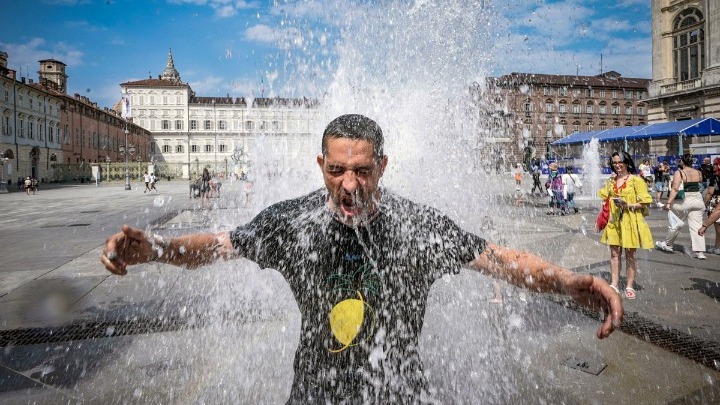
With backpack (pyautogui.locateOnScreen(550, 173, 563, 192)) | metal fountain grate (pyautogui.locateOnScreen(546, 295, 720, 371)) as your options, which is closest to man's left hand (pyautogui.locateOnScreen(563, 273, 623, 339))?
metal fountain grate (pyautogui.locateOnScreen(546, 295, 720, 371))

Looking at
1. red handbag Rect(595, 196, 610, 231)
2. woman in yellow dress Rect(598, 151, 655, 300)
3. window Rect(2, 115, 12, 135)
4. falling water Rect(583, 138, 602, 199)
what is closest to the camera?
woman in yellow dress Rect(598, 151, 655, 300)

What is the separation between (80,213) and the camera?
1595 centimetres

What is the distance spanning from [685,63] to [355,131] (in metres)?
40.4

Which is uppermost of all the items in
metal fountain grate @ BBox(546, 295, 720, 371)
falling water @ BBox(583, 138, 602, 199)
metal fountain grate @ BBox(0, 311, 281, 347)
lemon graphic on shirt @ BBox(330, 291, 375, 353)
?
falling water @ BBox(583, 138, 602, 199)

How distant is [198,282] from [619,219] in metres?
5.62

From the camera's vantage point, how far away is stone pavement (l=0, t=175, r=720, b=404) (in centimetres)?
309

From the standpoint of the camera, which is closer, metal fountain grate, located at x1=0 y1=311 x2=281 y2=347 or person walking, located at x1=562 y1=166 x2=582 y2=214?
metal fountain grate, located at x1=0 y1=311 x2=281 y2=347

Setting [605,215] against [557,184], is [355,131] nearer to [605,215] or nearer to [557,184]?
[605,215]

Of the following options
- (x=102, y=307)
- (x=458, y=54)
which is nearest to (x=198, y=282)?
(x=102, y=307)

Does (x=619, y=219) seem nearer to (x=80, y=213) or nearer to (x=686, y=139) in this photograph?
(x=80, y=213)

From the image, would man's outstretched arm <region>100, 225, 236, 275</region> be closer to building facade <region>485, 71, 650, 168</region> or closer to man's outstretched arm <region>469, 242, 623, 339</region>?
man's outstretched arm <region>469, 242, 623, 339</region>

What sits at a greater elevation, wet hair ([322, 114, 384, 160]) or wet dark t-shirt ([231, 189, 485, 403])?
wet hair ([322, 114, 384, 160])

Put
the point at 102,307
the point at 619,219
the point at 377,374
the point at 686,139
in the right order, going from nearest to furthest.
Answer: the point at 377,374
the point at 102,307
the point at 619,219
the point at 686,139

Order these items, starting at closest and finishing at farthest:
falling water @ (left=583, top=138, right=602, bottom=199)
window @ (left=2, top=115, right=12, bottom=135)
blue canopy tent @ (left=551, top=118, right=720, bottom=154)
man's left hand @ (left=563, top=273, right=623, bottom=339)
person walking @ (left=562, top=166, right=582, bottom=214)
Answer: man's left hand @ (left=563, top=273, right=623, bottom=339) → person walking @ (left=562, top=166, right=582, bottom=214) → blue canopy tent @ (left=551, top=118, right=720, bottom=154) → falling water @ (left=583, top=138, right=602, bottom=199) → window @ (left=2, top=115, right=12, bottom=135)
